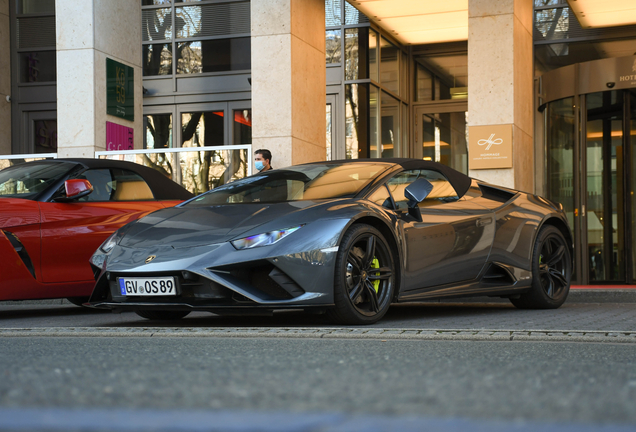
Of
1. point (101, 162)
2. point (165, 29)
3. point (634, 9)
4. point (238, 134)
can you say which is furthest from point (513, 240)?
point (165, 29)

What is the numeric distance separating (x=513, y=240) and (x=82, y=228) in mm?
3392

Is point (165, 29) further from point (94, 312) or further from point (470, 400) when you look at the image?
point (470, 400)

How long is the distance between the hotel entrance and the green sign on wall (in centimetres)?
629

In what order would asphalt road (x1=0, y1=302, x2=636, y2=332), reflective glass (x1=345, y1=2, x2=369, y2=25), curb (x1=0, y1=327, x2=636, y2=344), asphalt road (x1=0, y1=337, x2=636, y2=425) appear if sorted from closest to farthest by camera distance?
asphalt road (x1=0, y1=337, x2=636, y2=425)
curb (x1=0, y1=327, x2=636, y2=344)
asphalt road (x1=0, y1=302, x2=636, y2=332)
reflective glass (x1=345, y1=2, x2=369, y2=25)

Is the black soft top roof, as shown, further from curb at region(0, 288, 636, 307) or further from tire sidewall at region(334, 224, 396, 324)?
curb at region(0, 288, 636, 307)

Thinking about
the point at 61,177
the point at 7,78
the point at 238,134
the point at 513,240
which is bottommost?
the point at 513,240

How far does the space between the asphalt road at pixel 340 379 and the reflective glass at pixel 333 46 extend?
1274 centimetres

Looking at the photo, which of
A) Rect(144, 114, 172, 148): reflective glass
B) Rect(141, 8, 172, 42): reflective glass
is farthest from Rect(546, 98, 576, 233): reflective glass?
Rect(141, 8, 172, 42): reflective glass

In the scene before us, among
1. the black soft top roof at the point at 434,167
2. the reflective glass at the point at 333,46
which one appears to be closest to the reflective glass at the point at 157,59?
the reflective glass at the point at 333,46

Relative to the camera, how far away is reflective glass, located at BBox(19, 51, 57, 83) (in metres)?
17.9

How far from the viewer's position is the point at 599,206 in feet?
36.4

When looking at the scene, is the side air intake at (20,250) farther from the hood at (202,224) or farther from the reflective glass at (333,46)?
the reflective glass at (333,46)

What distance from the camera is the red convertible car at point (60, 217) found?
6.46 meters

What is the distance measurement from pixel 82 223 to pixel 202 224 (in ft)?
5.76
